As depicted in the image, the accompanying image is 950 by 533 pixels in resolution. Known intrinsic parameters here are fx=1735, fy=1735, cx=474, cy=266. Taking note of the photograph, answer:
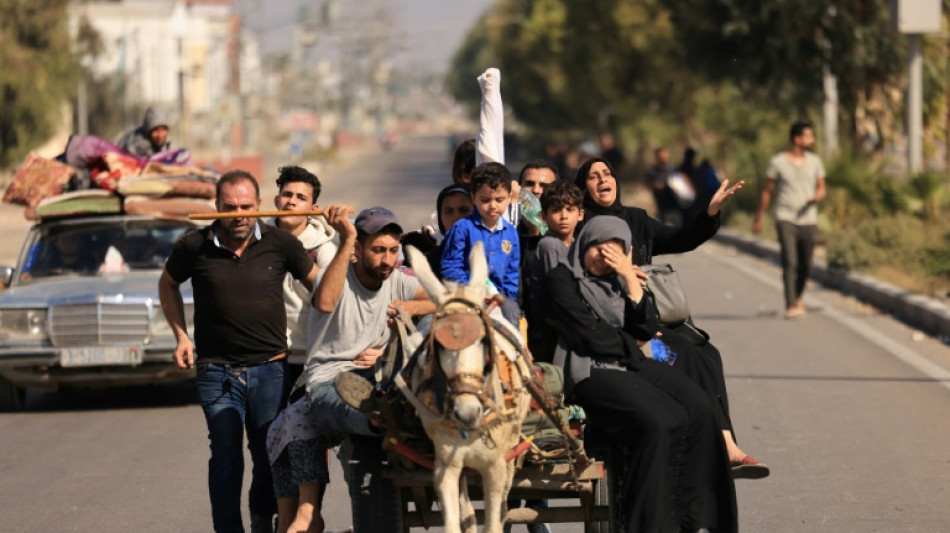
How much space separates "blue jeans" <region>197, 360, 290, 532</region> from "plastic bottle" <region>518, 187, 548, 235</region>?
1571 millimetres

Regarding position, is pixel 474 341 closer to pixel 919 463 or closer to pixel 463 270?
pixel 463 270

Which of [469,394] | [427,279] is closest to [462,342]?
[469,394]

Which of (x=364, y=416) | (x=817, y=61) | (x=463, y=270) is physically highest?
(x=817, y=61)

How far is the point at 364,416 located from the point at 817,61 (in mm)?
26298

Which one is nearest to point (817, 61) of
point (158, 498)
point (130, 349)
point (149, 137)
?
point (149, 137)

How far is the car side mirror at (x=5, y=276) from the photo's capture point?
13.5 metres

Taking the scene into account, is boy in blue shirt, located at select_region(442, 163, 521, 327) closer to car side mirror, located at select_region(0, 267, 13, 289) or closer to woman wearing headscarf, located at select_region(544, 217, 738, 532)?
woman wearing headscarf, located at select_region(544, 217, 738, 532)

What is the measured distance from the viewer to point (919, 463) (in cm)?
1056

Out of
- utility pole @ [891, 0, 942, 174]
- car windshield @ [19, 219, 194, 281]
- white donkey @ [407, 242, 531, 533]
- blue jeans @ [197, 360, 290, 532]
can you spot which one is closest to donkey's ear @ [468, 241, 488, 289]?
white donkey @ [407, 242, 531, 533]

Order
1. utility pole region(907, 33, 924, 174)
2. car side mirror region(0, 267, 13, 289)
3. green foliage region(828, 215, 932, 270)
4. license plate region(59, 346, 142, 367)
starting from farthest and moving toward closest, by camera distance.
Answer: utility pole region(907, 33, 924, 174), green foliage region(828, 215, 932, 270), car side mirror region(0, 267, 13, 289), license plate region(59, 346, 142, 367)

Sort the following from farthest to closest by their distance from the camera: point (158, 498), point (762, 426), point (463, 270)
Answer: point (762, 426)
point (158, 498)
point (463, 270)

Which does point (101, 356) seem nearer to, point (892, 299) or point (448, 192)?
point (448, 192)

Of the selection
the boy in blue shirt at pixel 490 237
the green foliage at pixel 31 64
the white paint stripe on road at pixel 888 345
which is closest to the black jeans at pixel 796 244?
the white paint stripe on road at pixel 888 345

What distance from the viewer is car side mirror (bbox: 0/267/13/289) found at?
44.4ft
